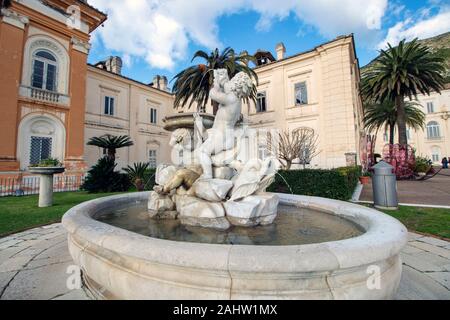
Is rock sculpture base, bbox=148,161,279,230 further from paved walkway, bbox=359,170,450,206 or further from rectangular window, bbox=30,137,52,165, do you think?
rectangular window, bbox=30,137,52,165

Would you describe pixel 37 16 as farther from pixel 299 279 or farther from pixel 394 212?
pixel 394 212

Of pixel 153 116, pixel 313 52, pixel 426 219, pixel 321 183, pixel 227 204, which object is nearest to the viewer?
pixel 227 204

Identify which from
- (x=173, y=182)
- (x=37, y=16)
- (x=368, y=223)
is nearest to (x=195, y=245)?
(x=173, y=182)

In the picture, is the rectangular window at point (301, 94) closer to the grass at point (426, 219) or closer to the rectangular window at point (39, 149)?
the grass at point (426, 219)

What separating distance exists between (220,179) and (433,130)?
5176 cm

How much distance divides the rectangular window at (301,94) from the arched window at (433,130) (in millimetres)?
36641

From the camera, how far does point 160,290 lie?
4.67 ft

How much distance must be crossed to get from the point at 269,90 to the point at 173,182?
59.3 ft

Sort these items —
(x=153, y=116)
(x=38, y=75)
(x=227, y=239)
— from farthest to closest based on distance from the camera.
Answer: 1. (x=153, y=116)
2. (x=38, y=75)
3. (x=227, y=239)

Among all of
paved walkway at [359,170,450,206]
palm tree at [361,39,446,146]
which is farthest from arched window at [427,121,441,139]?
paved walkway at [359,170,450,206]

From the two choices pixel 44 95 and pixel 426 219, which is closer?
pixel 426 219

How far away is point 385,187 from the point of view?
6031 mm

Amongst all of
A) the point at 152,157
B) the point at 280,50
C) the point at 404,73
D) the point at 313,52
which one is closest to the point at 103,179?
the point at 152,157

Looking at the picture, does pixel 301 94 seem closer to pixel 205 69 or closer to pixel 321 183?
pixel 205 69
